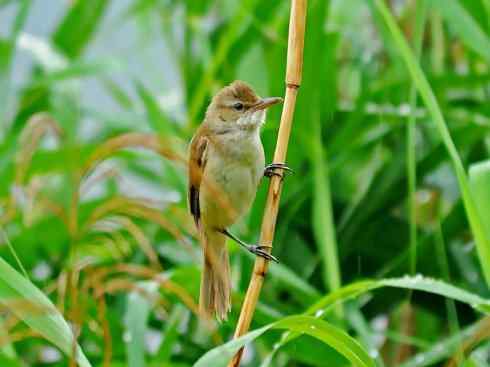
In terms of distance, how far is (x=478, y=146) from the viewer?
3014 millimetres

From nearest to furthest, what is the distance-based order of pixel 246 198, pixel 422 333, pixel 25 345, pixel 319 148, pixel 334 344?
1. pixel 334 344
2. pixel 246 198
3. pixel 319 148
4. pixel 25 345
5. pixel 422 333

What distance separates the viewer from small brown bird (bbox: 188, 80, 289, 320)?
7.16 feet

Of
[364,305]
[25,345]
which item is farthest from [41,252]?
[364,305]

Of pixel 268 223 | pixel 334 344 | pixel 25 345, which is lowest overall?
pixel 25 345

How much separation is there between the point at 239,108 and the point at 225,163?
5.3 inches

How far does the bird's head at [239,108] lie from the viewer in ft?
7.38

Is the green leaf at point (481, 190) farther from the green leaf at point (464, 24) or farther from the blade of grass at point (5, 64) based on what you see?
the blade of grass at point (5, 64)

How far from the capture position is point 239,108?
2.30 m

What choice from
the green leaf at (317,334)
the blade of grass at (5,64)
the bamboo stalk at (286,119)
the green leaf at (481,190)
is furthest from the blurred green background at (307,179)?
the green leaf at (317,334)

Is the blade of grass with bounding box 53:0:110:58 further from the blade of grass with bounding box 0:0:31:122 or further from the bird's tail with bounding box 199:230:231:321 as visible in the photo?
the bird's tail with bounding box 199:230:231:321

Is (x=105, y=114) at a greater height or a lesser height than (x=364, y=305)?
greater

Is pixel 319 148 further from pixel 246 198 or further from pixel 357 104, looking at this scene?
pixel 246 198

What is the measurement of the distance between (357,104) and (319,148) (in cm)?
22

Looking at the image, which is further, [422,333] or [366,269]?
[422,333]
